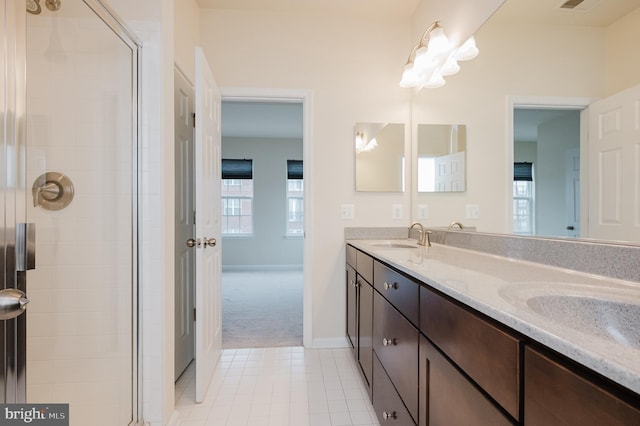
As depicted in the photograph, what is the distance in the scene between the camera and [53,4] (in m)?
1.29

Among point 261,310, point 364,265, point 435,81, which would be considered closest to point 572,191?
point 364,265

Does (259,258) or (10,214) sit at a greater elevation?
(10,214)

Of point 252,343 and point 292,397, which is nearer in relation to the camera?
point 292,397

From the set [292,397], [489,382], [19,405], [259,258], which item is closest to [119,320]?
[19,405]

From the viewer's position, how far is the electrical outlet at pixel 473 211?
1707 millimetres

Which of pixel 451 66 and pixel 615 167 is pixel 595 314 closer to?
pixel 615 167

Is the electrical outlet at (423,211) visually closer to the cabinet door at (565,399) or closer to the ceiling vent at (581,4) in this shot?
the ceiling vent at (581,4)

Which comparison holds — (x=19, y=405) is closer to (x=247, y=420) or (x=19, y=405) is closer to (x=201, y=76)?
(x=247, y=420)

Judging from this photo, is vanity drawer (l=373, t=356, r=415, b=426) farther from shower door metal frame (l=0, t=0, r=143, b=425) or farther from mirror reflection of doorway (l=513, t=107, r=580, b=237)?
shower door metal frame (l=0, t=0, r=143, b=425)

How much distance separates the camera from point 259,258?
601 centimetres

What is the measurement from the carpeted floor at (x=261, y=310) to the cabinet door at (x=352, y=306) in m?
0.52

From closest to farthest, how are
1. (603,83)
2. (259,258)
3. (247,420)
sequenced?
(603,83)
(247,420)
(259,258)

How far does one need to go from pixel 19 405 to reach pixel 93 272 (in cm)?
65

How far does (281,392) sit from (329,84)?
2.25 meters
